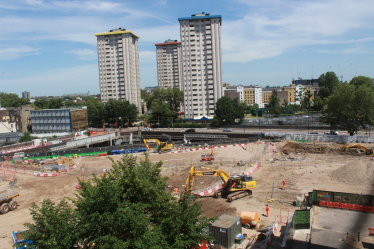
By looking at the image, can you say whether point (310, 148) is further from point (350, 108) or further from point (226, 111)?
point (226, 111)

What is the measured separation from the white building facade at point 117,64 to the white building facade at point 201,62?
87.8ft

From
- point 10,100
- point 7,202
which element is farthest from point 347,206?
point 10,100

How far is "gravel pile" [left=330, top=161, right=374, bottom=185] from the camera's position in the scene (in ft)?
79.7

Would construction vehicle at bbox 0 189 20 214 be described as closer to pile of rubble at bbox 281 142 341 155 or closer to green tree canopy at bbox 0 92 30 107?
pile of rubble at bbox 281 142 341 155

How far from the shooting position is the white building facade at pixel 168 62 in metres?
150

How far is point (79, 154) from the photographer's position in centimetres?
4506

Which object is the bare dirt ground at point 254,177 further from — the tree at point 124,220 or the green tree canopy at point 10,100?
the green tree canopy at point 10,100

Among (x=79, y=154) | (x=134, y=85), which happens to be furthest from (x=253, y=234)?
(x=134, y=85)

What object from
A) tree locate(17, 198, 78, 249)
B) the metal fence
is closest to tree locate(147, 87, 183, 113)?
the metal fence

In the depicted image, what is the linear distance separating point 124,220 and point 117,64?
10355 cm

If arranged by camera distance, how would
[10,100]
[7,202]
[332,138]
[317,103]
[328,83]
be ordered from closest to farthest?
[7,202]
[332,138]
[317,103]
[328,83]
[10,100]

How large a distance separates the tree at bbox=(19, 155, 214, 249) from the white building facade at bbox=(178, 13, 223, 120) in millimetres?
73964

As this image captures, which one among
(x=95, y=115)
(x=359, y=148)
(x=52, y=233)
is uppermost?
(x=95, y=115)

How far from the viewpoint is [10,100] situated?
143375mm
